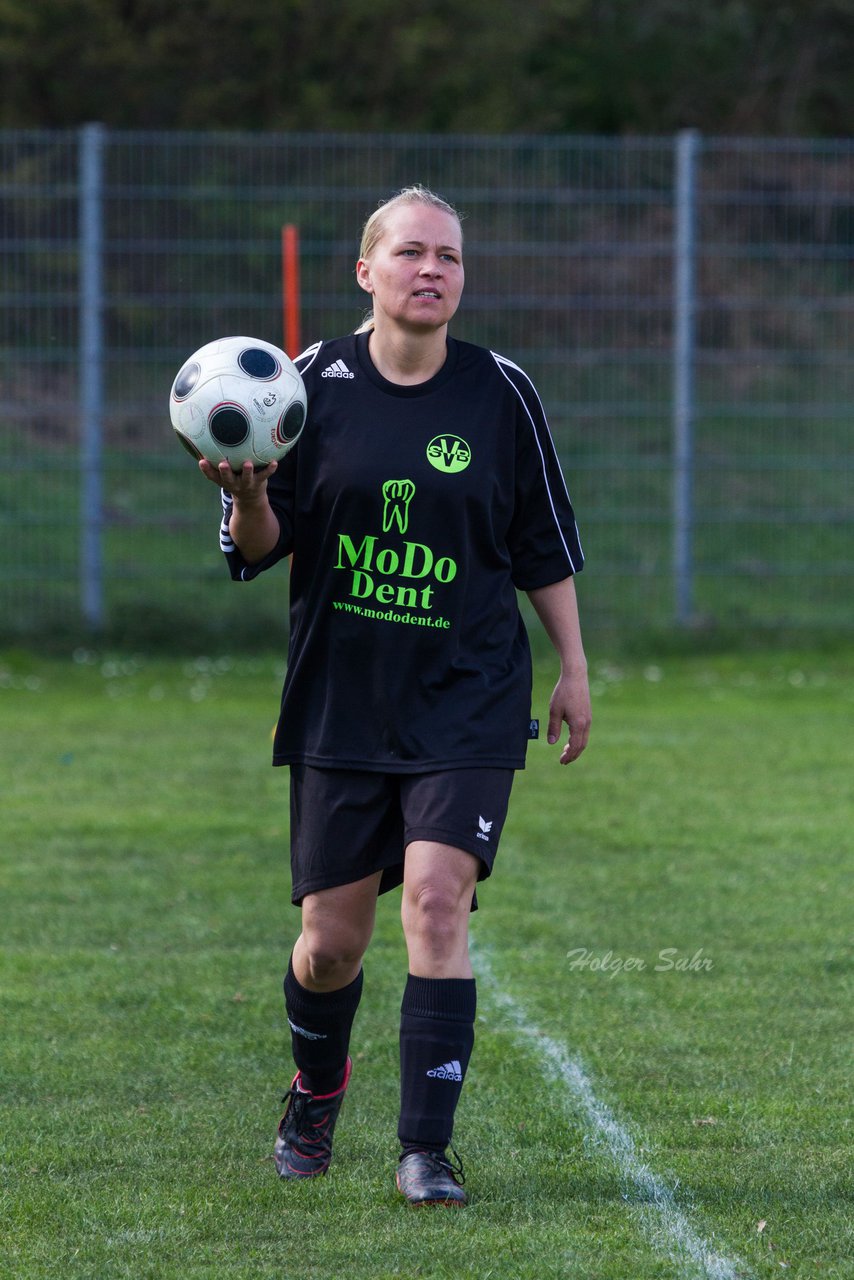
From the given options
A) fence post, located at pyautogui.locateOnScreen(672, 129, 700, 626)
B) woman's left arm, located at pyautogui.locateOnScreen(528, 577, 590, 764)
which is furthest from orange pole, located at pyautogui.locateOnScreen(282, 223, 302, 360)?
woman's left arm, located at pyautogui.locateOnScreen(528, 577, 590, 764)

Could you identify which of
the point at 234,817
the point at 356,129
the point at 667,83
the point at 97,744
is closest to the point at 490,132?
the point at 356,129

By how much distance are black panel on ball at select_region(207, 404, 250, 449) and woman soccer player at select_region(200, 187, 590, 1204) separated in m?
0.06

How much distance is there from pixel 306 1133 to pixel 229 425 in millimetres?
1531

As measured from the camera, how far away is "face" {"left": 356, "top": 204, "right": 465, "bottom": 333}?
3.92m

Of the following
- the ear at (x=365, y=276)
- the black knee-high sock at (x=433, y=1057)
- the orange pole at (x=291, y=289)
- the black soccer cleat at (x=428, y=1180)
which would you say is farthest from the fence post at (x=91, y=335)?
the black soccer cleat at (x=428, y=1180)

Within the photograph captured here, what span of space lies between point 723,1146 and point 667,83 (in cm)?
2256

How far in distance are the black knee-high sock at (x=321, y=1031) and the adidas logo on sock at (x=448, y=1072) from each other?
34 cm

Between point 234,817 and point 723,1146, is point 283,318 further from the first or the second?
point 723,1146

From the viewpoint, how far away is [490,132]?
2039cm

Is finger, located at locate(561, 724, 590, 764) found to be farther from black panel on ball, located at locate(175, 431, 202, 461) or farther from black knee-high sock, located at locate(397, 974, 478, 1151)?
black panel on ball, located at locate(175, 431, 202, 461)

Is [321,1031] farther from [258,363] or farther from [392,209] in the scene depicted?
[392,209]

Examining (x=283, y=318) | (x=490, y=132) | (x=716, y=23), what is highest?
(x=716, y=23)

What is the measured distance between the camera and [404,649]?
391 cm

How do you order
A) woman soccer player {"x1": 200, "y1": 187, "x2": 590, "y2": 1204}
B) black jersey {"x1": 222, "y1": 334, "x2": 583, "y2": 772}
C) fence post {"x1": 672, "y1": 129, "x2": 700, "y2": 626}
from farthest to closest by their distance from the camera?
fence post {"x1": 672, "y1": 129, "x2": 700, "y2": 626}, black jersey {"x1": 222, "y1": 334, "x2": 583, "y2": 772}, woman soccer player {"x1": 200, "y1": 187, "x2": 590, "y2": 1204}
